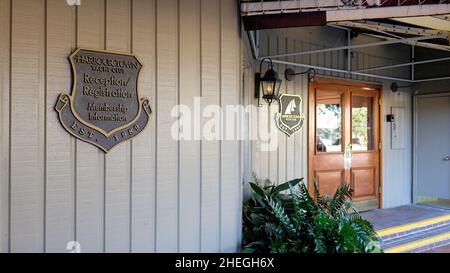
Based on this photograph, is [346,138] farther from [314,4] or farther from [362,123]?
[314,4]

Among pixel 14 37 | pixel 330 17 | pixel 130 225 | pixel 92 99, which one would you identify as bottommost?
pixel 130 225

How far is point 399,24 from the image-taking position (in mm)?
3645

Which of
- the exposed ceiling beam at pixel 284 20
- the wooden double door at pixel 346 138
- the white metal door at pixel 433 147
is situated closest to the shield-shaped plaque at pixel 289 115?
the wooden double door at pixel 346 138

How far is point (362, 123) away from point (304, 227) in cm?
302

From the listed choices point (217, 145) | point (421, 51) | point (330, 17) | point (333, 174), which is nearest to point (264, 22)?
point (330, 17)

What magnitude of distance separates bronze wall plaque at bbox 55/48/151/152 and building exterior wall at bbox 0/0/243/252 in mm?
44

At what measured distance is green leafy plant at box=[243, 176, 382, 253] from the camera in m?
2.56

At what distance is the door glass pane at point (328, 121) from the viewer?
4730 millimetres

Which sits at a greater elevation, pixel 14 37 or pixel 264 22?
pixel 264 22

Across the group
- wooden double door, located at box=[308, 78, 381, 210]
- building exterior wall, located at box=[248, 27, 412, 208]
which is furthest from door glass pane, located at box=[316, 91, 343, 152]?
building exterior wall, located at box=[248, 27, 412, 208]

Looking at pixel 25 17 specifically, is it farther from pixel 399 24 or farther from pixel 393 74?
pixel 393 74

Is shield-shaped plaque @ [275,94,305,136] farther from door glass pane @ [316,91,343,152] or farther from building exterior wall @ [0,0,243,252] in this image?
building exterior wall @ [0,0,243,252]
